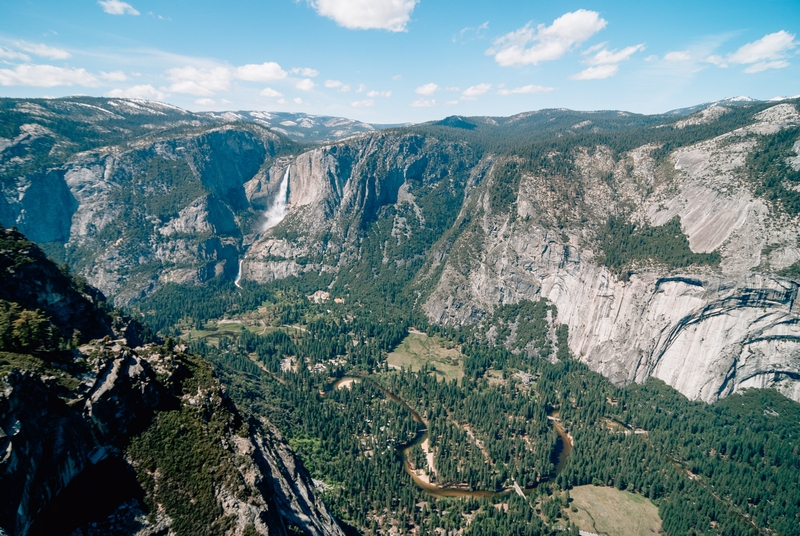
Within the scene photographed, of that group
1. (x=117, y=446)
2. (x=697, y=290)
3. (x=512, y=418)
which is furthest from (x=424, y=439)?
(x=697, y=290)

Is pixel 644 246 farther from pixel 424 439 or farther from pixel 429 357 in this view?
pixel 424 439

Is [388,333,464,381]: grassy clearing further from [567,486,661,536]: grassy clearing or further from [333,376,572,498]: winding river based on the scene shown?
[567,486,661,536]: grassy clearing

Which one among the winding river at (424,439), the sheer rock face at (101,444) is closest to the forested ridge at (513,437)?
the winding river at (424,439)

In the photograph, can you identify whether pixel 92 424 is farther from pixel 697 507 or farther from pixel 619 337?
pixel 619 337

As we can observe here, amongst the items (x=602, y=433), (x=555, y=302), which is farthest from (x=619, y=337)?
(x=602, y=433)

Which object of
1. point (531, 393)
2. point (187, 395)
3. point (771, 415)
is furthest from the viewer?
point (531, 393)

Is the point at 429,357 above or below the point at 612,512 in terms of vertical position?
below

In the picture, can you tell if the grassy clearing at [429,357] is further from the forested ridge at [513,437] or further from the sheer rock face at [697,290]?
the sheer rock face at [697,290]
